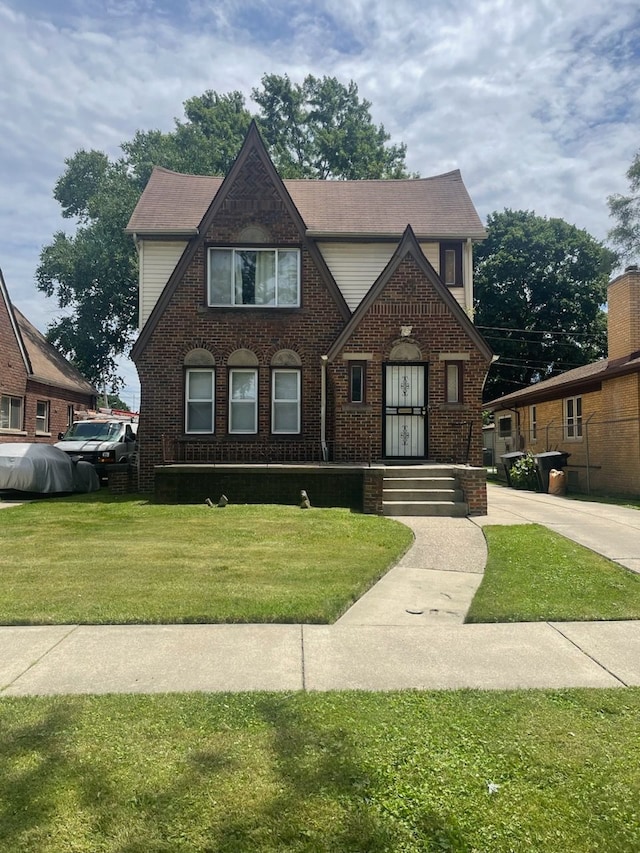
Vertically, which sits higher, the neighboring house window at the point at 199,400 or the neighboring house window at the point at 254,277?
the neighboring house window at the point at 254,277

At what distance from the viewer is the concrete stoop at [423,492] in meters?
11.6

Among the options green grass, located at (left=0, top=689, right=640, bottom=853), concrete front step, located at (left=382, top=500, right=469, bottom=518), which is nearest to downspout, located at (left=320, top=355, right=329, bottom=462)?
concrete front step, located at (left=382, top=500, right=469, bottom=518)


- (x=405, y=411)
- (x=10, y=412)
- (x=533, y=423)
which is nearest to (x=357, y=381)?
(x=405, y=411)

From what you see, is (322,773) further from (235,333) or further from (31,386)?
(31,386)

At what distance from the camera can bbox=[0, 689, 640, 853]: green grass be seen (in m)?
2.47

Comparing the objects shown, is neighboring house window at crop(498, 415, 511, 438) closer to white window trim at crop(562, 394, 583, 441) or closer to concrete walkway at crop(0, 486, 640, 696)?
white window trim at crop(562, 394, 583, 441)

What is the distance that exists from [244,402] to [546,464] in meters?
10.6

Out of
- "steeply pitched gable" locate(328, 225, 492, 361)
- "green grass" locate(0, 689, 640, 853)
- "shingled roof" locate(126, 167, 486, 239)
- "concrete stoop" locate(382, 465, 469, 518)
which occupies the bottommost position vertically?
"green grass" locate(0, 689, 640, 853)

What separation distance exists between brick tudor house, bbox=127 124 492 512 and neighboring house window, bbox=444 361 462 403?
0.03 meters

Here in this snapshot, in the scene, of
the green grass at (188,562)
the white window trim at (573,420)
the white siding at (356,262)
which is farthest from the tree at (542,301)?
the green grass at (188,562)

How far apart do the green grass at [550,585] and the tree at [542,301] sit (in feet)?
115

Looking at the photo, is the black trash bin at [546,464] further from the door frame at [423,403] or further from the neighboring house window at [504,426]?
the neighboring house window at [504,426]

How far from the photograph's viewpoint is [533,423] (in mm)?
25125

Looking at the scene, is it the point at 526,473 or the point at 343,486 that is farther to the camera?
the point at 526,473
